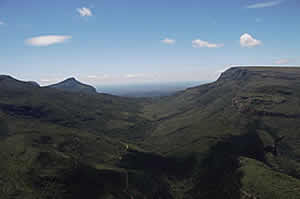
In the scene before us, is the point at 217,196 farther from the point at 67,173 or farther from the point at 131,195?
the point at 67,173

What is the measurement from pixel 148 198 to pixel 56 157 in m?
88.6

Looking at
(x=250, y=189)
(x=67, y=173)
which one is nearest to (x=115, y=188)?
(x=67, y=173)

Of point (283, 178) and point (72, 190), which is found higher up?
point (72, 190)

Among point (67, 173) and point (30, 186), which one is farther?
point (67, 173)

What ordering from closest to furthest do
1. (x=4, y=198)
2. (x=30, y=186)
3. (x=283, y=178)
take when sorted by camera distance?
(x=4, y=198)
(x=30, y=186)
(x=283, y=178)

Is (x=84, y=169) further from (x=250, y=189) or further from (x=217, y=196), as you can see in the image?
(x=250, y=189)

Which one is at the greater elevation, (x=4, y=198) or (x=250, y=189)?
(x=4, y=198)

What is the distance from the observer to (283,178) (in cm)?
19075

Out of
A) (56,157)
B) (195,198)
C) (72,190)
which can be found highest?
(56,157)

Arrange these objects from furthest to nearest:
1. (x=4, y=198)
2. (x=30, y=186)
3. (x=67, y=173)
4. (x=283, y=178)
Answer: (x=283, y=178), (x=67, y=173), (x=30, y=186), (x=4, y=198)

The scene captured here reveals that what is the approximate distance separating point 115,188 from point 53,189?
47863 millimetres

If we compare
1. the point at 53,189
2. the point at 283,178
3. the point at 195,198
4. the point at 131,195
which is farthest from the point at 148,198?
the point at 283,178

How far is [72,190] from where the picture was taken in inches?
6560

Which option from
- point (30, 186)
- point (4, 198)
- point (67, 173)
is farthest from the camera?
point (67, 173)
